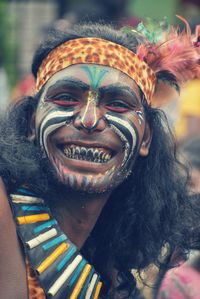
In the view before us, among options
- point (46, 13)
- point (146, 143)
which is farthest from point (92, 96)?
point (46, 13)

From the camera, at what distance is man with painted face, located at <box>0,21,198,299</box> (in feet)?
12.8

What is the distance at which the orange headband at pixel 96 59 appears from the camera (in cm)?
412

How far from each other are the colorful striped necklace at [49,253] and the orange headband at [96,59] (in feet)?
1.89

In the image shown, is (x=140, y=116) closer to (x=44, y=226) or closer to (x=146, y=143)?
(x=146, y=143)

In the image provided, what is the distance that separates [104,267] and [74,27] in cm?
112

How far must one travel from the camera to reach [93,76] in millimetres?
4066

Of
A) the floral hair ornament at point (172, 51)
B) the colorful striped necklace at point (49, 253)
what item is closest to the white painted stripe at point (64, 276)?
the colorful striped necklace at point (49, 253)

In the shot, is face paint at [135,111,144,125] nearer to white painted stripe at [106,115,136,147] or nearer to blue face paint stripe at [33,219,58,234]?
white painted stripe at [106,115,136,147]

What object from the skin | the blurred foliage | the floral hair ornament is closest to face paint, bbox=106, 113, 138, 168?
the skin

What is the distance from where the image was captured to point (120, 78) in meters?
4.13

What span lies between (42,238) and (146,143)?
734mm

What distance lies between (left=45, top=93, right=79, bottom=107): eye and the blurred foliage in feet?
15.0

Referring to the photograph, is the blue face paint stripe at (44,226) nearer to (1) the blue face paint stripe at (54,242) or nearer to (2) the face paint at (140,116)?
(1) the blue face paint stripe at (54,242)

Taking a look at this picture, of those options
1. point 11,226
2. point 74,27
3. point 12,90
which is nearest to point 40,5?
point 12,90
